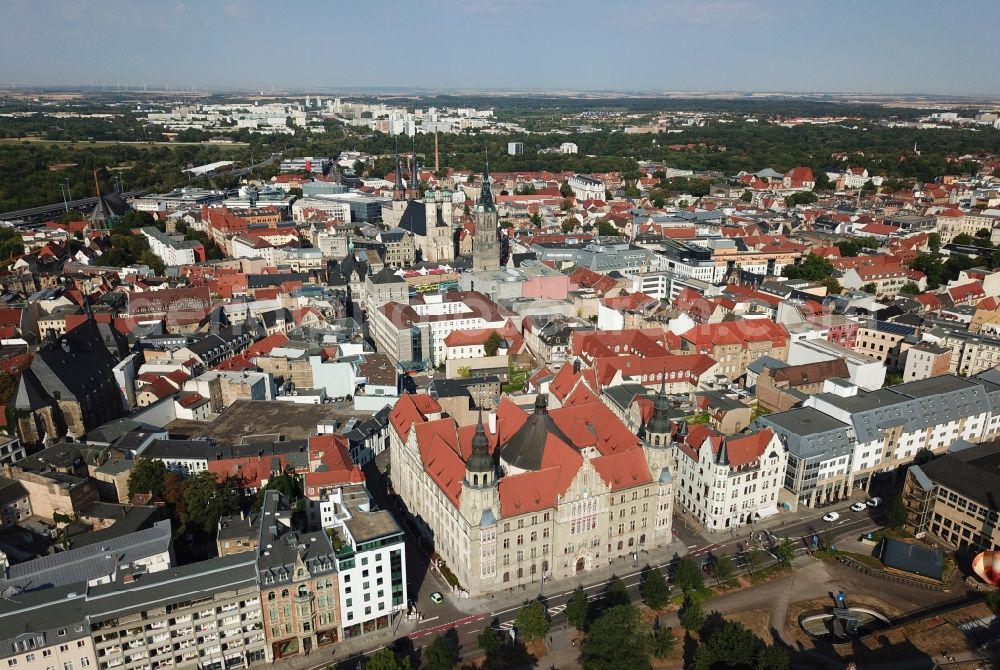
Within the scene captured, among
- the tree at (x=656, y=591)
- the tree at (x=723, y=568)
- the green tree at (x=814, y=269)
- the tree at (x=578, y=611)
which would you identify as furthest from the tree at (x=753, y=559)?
the green tree at (x=814, y=269)

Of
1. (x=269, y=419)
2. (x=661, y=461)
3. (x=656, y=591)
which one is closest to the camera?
(x=656, y=591)

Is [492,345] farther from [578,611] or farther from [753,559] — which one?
[578,611]

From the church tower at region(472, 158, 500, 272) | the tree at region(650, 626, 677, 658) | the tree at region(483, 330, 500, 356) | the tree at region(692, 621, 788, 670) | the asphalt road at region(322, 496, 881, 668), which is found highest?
the church tower at region(472, 158, 500, 272)

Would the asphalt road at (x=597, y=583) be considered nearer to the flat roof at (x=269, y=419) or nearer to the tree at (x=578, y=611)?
the tree at (x=578, y=611)

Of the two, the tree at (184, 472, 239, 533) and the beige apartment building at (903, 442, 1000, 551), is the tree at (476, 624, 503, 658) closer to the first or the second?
the tree at (184, 472, 239, 533)

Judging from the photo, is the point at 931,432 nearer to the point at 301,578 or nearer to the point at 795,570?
the point at 795,570

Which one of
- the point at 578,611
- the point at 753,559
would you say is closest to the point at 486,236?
Result: the point at 753,559

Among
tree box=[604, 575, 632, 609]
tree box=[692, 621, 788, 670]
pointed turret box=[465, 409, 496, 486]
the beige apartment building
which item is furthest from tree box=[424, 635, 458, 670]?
the beige apartment building
